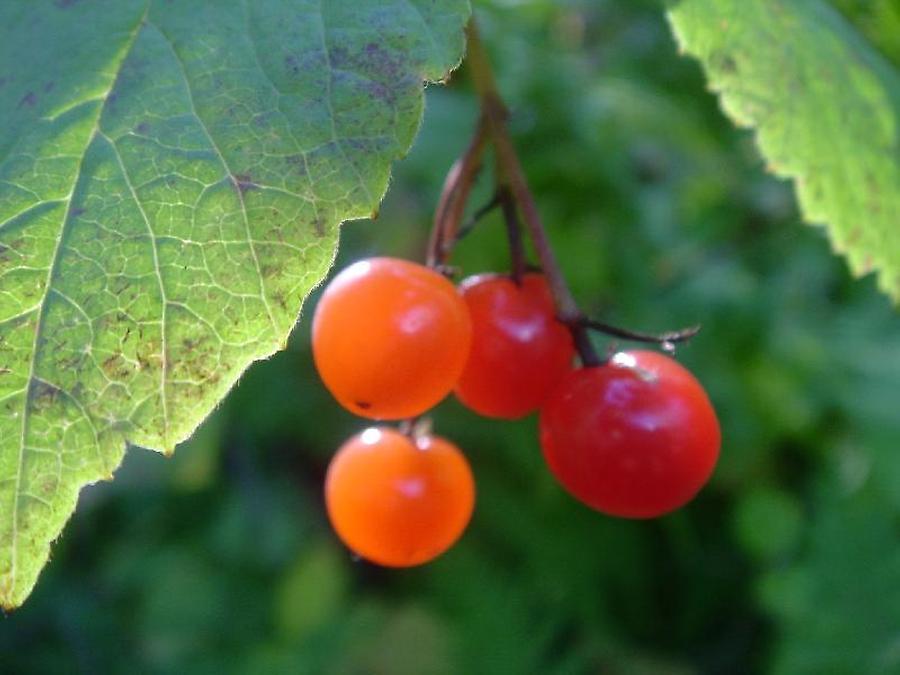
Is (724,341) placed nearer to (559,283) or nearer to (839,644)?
(839,644)

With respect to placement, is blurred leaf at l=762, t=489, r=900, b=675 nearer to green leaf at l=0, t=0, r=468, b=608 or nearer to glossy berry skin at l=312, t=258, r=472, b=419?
glossy berry skin at l=312, t=258, r=472, b=419

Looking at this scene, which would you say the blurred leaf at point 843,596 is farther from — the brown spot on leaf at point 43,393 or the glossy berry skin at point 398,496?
the brown spot on leaf at point 43,393

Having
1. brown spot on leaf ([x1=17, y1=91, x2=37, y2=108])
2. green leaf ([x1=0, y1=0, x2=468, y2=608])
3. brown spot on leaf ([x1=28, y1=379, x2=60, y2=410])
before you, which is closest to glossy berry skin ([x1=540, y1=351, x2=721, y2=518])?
green leaf ([x1=0, y1=0, x2=468, y2=608])

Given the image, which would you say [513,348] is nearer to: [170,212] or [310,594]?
[170,212]

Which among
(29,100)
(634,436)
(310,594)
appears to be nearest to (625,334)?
(634,436)

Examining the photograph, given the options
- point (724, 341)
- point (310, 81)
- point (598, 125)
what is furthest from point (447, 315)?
point (724, 341)

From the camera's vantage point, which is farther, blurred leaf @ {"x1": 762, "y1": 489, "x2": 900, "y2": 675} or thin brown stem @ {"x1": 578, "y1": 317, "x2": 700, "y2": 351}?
blurred leaf @ {"x1": 762, "y1": 489, "x2": 900, "y2": 675}
